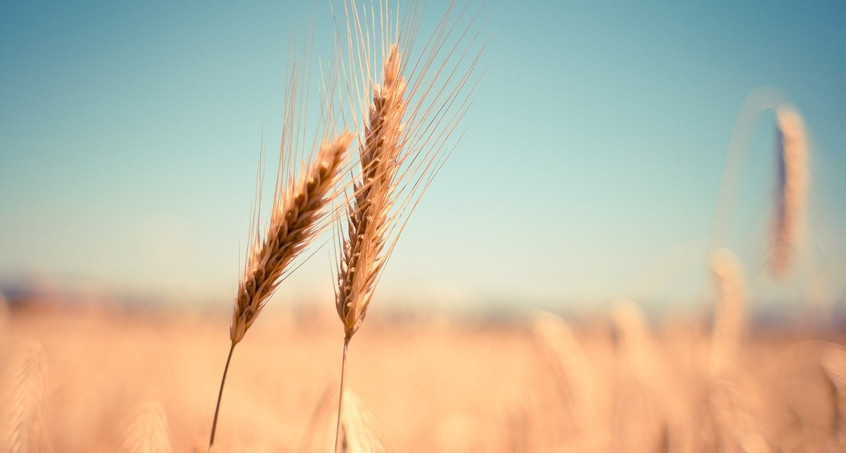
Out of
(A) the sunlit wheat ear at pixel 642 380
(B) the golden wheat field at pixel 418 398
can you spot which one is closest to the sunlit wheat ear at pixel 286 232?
(B) the golden wheat field at pixel 418 398

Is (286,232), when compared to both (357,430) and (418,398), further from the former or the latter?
(418,398)

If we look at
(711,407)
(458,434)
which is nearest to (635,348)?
(711,407)

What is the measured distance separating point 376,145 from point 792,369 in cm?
451

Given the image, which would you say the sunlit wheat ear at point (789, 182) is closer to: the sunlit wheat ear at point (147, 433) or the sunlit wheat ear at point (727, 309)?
the sunlit wheat ear at point (727, 309)

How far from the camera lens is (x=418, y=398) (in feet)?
15.0

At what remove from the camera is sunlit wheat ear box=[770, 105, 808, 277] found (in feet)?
11.3

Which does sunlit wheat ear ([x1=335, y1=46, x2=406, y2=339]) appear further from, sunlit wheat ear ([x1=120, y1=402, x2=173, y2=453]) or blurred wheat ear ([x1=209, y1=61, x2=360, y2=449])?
sunlit wheat ear ([x1=120, y1=402, x2=173, y2=453])

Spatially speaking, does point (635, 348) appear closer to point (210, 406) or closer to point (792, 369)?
point (792, 369)

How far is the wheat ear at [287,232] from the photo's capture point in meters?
1.06

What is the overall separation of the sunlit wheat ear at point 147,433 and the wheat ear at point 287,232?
15.1 inches

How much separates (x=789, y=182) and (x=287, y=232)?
3954 mm

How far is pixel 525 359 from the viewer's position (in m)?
7.54

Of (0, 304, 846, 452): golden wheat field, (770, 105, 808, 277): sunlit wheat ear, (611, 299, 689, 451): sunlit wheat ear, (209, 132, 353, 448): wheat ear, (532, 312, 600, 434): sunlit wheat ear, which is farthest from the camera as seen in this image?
(770, 105, 808, 277): sunlit wheat ear

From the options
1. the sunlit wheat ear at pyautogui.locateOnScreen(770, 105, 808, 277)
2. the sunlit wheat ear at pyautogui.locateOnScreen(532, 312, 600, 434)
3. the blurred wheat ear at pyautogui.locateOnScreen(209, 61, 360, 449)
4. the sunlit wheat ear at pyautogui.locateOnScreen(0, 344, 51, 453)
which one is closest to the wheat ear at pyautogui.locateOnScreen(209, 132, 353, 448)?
the blurred wheat ear at pyautogui.locateOnScreen(209, 61, 360, 449)
